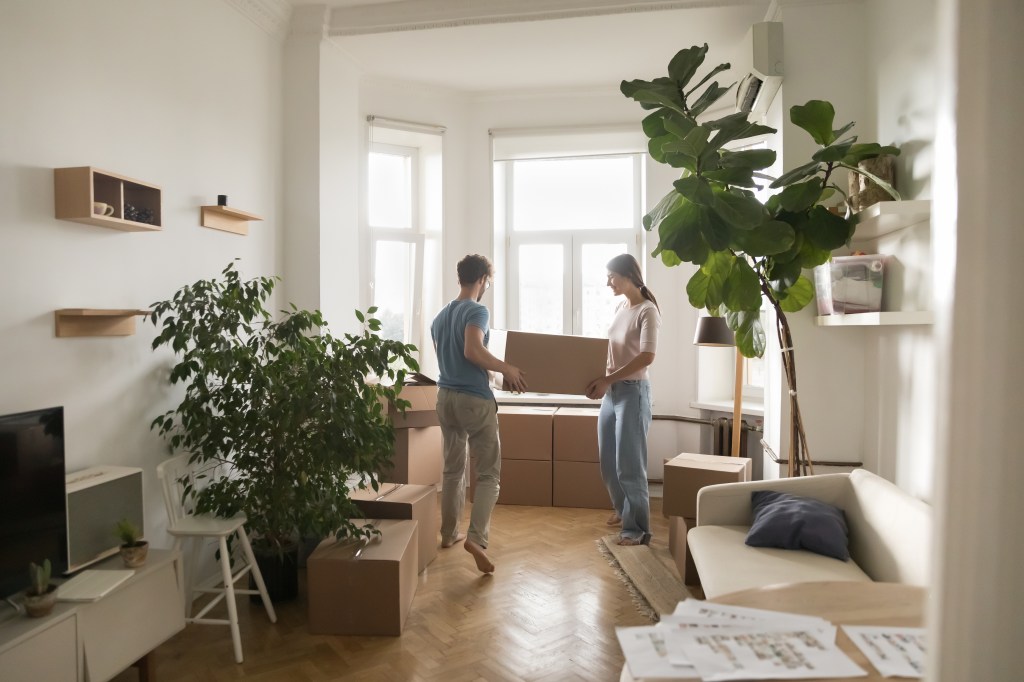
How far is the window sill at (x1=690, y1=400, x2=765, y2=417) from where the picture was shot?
15.9ft

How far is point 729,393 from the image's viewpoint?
17.6 ft

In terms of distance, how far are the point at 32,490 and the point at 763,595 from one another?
2.11 metres

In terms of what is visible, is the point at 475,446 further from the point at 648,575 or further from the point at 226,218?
the point at 226,218

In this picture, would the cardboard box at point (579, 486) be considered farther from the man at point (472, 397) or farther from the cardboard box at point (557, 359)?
the man at point (472, 397)

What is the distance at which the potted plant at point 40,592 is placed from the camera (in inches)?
78.2

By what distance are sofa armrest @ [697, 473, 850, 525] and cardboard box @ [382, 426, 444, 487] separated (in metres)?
1.61

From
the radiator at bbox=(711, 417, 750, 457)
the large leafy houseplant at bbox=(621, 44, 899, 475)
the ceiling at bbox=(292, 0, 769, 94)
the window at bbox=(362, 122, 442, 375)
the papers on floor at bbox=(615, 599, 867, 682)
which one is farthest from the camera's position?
the window at bbox=(362, 122, 442, 375)

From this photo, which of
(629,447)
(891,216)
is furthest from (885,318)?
(629,447)

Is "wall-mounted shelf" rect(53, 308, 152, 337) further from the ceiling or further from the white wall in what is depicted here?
the ceiling

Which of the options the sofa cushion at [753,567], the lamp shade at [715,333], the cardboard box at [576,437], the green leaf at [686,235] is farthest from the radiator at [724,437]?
the green leaf at [686,235]

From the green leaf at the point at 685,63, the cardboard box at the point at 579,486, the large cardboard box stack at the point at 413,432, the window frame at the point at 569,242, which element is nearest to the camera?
the green leaf at the point at 685,63

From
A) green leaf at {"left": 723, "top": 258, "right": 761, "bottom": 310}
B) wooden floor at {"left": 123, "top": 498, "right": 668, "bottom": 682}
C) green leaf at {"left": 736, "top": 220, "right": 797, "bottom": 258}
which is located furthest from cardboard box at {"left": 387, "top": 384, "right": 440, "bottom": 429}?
green leaf at {"left": 736, "top": 220, "right": 797, "bottom": 258}

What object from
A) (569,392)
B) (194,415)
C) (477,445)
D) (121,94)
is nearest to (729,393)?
(569,392)

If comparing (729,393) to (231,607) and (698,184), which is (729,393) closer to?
(698,184)
